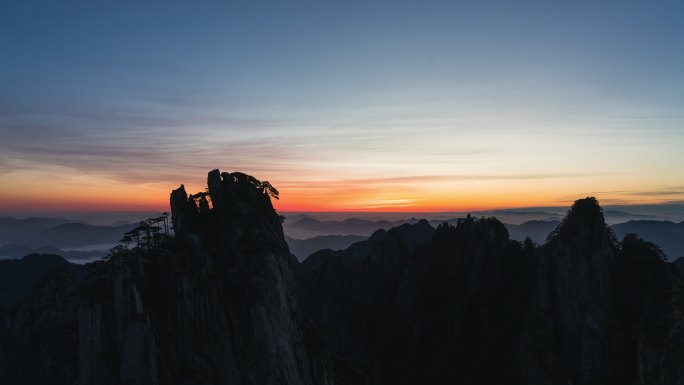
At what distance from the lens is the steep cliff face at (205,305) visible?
43469 millimetres

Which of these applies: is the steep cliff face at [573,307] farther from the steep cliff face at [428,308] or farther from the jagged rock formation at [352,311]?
the steep cliff face at [428,308]

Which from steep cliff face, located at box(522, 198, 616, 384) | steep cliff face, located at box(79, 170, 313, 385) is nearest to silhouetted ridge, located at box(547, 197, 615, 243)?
steep cliff face, located at box(522, 198, 616, 384)

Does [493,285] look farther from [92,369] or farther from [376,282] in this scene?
[92,369]

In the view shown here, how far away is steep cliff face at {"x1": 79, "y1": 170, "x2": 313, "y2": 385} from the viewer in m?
43.5

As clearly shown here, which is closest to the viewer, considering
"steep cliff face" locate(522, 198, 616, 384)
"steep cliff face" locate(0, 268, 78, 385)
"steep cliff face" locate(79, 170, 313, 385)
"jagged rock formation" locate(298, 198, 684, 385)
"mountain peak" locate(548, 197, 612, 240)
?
"steep cliff face" locate(79, 170, 313, 385)

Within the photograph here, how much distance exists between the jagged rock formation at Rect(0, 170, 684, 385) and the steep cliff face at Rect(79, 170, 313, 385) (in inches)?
6.0

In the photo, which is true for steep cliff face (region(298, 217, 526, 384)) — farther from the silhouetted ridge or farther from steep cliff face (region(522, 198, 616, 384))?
the silhouetted ridge

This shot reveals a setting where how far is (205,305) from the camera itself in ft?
165

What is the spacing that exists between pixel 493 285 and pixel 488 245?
10556 mm

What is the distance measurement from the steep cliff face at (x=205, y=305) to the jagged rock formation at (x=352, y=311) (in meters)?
0.15

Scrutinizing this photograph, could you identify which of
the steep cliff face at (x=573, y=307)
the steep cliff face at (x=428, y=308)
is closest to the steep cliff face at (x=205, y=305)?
the steep cliff face at (x=428, y=308)

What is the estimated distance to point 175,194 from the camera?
194ft

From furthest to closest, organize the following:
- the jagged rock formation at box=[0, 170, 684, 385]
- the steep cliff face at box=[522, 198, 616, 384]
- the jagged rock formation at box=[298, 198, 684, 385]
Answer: the steep cliff face at box=[522, 198, 616, 384], the jagged rock formation at box=[298, 198, 684, 385], the jagged rock formation at box=[0, 170, 684, 385]

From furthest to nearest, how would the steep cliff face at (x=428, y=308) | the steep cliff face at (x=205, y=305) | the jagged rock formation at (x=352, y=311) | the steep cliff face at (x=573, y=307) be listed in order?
the steep cliff face at (x=428, y=308) < the steep cliff face at (x=573, y=307) < the jagged rock formation at (x=352, y=311) < the steep cliff face at (x=205, y=305)
